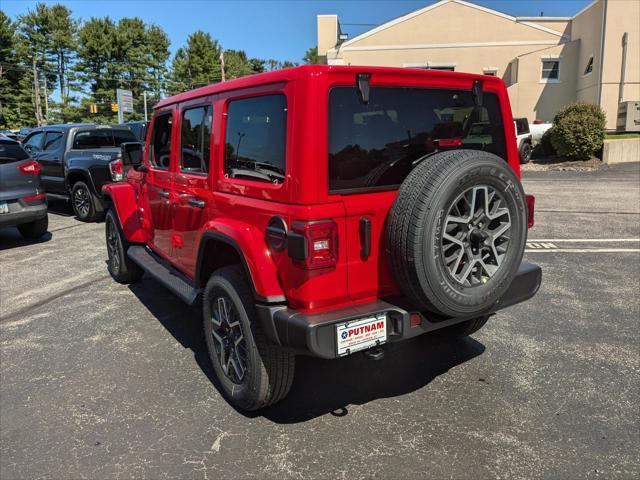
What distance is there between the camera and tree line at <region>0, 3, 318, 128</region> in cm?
5756

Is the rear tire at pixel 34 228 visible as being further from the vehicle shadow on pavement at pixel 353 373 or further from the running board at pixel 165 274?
the vehicle shadow on pavement at pixel 353 373

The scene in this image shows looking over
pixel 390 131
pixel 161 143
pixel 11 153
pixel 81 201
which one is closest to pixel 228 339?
pixel 390 131

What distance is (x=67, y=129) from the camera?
1013cm

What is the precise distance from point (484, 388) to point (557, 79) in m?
30.5

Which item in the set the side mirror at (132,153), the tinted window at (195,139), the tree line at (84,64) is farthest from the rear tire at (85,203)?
the tree line at (84,64)

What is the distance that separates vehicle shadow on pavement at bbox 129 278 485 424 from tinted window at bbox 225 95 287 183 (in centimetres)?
147

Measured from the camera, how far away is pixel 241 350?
3080mm

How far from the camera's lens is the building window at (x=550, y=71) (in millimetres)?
28984

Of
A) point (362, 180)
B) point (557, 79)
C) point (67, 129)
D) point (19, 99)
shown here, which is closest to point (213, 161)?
point (362, 180)

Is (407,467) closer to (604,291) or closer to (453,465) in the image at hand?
(453,465)

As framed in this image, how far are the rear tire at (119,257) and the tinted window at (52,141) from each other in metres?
5.60

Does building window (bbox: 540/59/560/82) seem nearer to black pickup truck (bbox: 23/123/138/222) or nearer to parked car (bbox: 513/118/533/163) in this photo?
parked car (bbox: 513/118/533/163)

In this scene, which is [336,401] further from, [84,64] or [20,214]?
[84,64]

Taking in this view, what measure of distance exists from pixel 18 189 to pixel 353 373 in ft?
21.5
